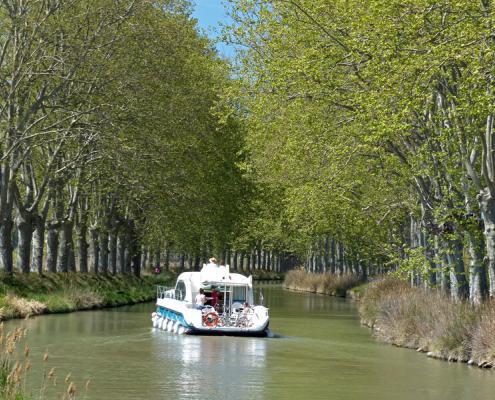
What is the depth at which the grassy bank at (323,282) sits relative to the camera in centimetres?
7669

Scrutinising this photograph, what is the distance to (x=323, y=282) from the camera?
268 ft

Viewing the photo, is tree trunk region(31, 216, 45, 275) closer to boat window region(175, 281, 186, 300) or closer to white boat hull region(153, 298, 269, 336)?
boat window region(175, 281, 186, 300)

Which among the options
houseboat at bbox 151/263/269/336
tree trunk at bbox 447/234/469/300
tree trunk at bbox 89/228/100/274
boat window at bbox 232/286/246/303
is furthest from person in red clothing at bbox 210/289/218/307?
tree trunk at bbox 89/228/100/274

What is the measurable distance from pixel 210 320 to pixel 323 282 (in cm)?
4651

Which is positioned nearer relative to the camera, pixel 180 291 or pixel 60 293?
pixel 180 291

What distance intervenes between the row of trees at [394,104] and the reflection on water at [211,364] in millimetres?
5978

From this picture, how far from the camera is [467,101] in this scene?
27141 mm

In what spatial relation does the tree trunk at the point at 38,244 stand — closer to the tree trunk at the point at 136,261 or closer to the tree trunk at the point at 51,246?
the tree trunk at the point at 51,246

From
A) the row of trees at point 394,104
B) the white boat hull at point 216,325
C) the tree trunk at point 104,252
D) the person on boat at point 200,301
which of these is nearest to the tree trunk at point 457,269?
the row of trees at point 394,104

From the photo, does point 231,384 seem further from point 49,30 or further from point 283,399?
point 49,30

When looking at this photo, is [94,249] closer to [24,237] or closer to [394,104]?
[24,237]

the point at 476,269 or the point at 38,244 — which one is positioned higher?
the point at 38,244

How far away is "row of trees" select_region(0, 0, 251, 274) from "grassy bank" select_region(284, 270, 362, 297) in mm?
21366

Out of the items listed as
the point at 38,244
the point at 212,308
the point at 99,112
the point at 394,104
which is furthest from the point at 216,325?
the point at 38,244
